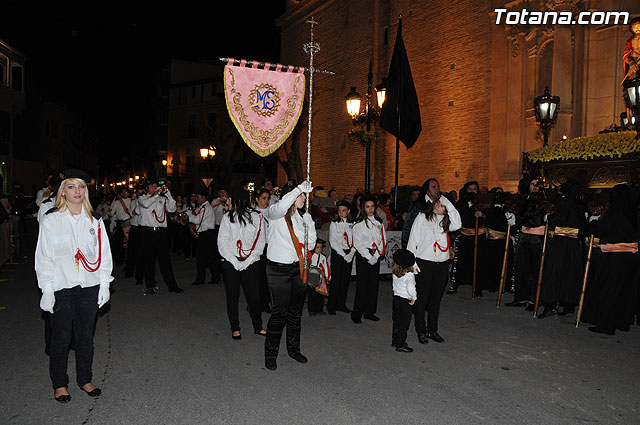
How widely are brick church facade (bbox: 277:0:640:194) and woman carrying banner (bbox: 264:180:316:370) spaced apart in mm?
12115

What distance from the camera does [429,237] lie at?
6664mm

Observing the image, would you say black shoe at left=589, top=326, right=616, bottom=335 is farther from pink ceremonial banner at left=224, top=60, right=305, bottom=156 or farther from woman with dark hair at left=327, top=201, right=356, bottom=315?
pink ceremonial banner at left=224, top=60, right=305, bottom=156

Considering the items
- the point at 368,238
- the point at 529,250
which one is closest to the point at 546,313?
the point at 529,250

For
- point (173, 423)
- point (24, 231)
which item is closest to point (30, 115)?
point (24, 231)

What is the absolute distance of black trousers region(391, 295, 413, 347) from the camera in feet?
20.8

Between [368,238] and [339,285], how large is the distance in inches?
45.5

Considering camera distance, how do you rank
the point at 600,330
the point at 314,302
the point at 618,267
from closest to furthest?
the point at 600,330 < the point at 618,267 < the point at 314,302

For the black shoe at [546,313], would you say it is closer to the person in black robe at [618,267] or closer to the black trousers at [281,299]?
the person in black robe at [618,267]

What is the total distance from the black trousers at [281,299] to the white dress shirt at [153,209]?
4709 millimetres

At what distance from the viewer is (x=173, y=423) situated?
4.27 m

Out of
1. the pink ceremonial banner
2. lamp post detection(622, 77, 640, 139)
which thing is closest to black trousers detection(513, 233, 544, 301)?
lamp post detection(622, 77, 640, 139)

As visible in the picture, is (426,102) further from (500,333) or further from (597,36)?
(500,333)

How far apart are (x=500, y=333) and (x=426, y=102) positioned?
15736mm

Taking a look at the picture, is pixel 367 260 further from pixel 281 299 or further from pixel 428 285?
pixel 281 299
